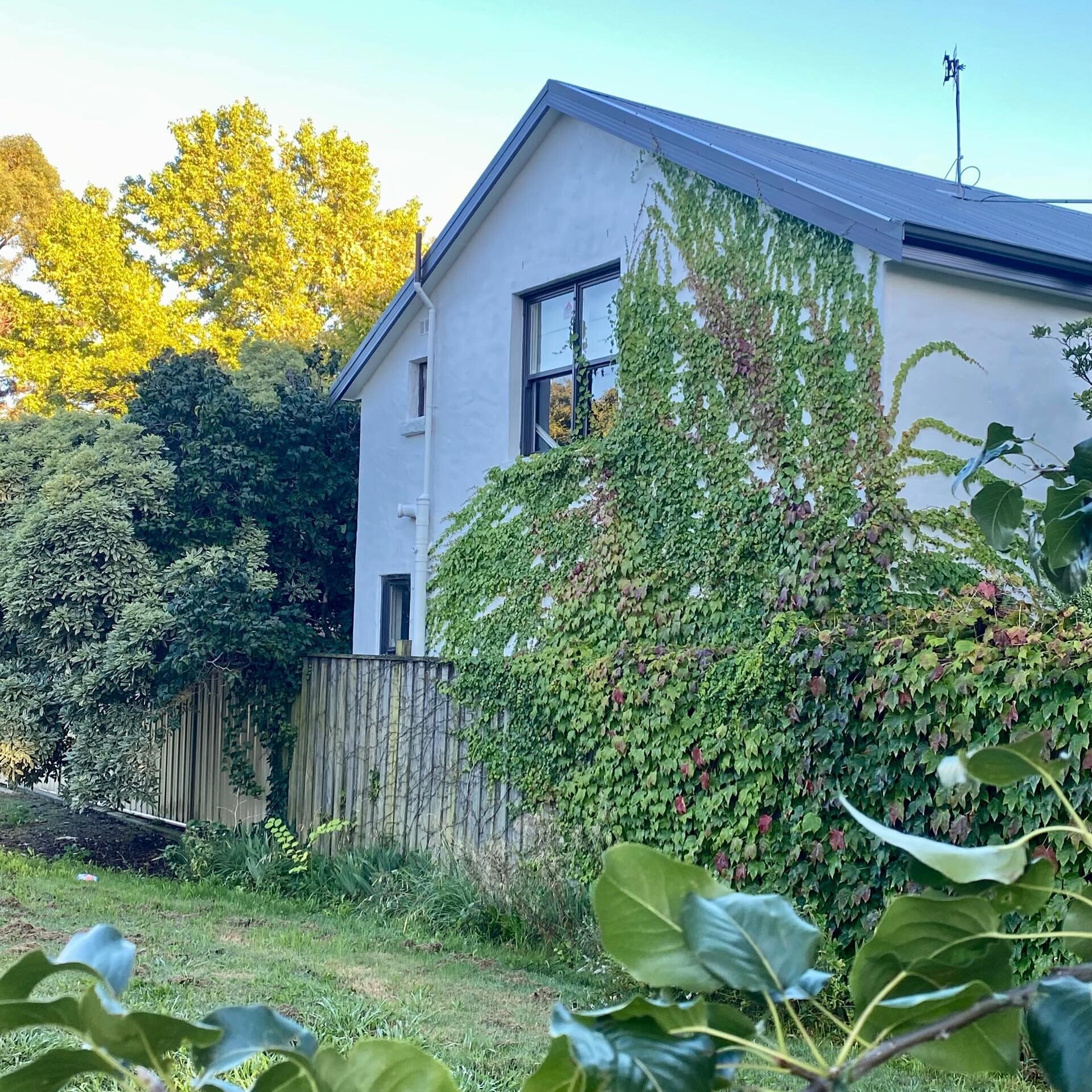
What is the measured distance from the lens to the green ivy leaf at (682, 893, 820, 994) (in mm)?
689

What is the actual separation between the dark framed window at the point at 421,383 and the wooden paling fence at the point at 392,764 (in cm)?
397

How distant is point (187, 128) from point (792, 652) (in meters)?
33.4

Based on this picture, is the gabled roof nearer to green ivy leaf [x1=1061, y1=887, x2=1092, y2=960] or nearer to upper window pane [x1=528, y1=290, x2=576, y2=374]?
upper window pane [x1=528, y1=290, x2=576, y2=374]

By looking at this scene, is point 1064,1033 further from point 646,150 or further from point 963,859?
point 646,150

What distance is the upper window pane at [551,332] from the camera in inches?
A: 464

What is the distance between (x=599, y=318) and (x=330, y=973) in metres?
6.78

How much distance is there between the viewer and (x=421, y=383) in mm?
14406

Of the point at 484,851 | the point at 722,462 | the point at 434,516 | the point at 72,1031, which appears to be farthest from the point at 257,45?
the point at 72,1031

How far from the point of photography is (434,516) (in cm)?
1316

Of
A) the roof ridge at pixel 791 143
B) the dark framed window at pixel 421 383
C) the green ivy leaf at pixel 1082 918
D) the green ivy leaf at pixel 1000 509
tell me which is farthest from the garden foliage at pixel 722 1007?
the dark framed window at pixel 421 383

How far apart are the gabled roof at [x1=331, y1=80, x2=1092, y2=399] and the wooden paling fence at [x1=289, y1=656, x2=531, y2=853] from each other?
15.9 ft

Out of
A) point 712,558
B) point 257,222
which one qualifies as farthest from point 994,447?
point 257,222

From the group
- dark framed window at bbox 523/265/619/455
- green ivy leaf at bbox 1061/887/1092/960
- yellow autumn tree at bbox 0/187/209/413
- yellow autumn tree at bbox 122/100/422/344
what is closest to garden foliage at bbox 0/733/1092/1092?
green ivy leaf at bbox 1061/887/1092/960

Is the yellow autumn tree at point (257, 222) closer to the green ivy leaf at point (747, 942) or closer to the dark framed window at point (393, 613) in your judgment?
the dark framed window at point (393, 613)
